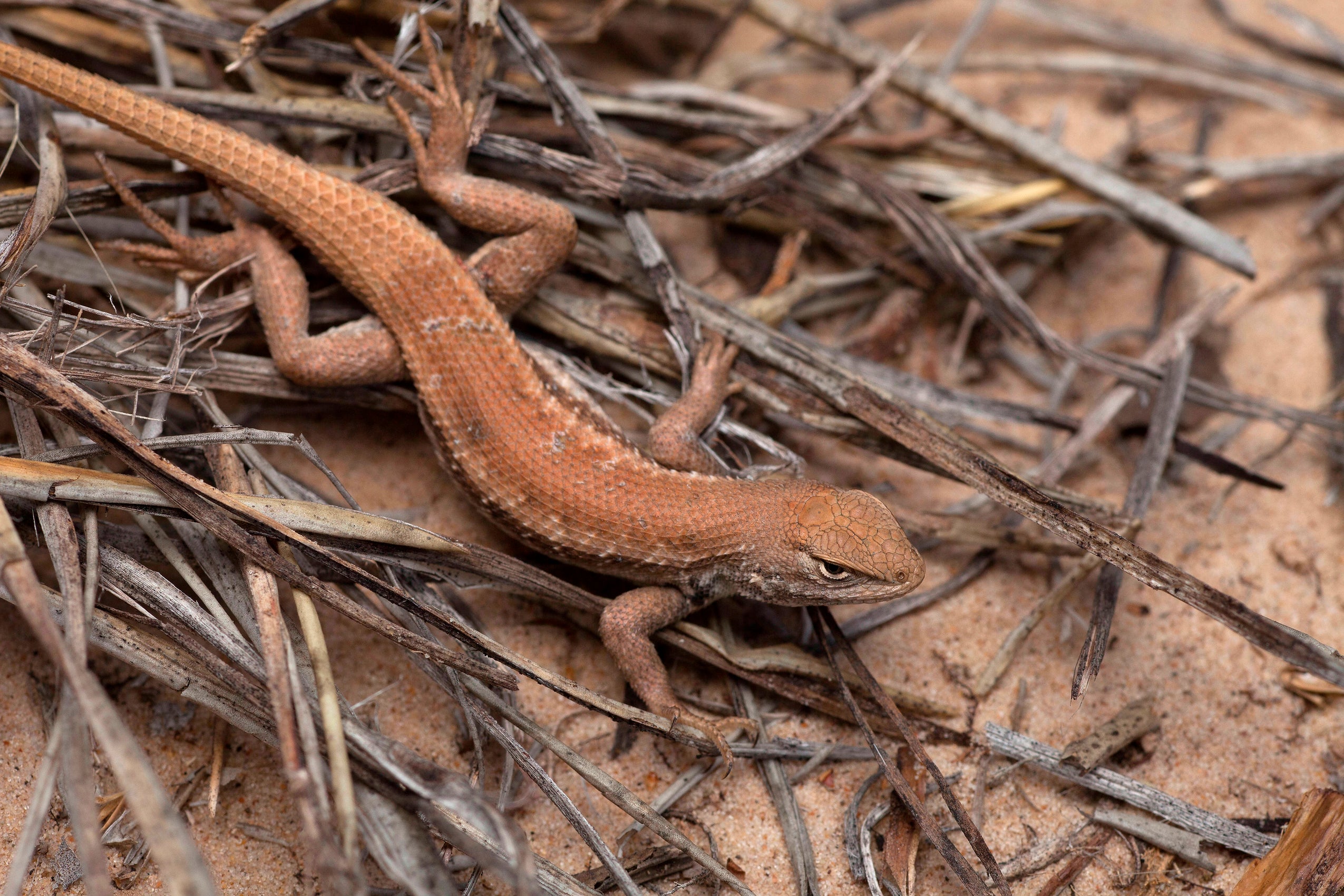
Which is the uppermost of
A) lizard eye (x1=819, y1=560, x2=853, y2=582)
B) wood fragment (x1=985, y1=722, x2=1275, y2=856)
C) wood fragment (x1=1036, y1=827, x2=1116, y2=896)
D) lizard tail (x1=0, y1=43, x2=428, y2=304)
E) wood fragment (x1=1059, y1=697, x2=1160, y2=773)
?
lizard tail (x1=0, y1=43, x2=428, y2=304)

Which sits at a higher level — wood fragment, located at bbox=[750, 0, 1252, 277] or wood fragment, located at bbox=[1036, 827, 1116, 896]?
wood fragment, located at bbox=[750, 0, 1252, 277]

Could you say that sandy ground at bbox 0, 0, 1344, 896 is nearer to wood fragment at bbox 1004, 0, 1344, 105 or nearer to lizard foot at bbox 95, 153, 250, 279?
lizard foot at bbox 95, 153, 250, 279

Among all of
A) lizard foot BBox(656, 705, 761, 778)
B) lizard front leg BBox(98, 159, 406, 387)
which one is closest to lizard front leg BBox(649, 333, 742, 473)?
lizard foot BBox(656, 705, 761, 778)

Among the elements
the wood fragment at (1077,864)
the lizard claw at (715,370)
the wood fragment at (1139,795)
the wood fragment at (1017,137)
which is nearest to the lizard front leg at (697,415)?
the lizard claw at (715,370)

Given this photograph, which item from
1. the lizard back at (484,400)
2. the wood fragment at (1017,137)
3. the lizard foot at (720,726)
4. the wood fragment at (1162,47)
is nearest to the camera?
the lizard foot at (720,726)

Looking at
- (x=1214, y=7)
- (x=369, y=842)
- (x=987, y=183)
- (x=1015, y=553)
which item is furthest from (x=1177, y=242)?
(x=369, y=842)

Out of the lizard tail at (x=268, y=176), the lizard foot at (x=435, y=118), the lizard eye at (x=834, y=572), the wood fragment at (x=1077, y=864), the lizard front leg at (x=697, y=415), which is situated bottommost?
the wood fragment at (x=1077, y=864)

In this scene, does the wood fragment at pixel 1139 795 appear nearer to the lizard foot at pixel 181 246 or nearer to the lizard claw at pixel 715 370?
the lizard claw at pixel 715 370

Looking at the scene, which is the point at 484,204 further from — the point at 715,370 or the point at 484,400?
the point at 715,370
